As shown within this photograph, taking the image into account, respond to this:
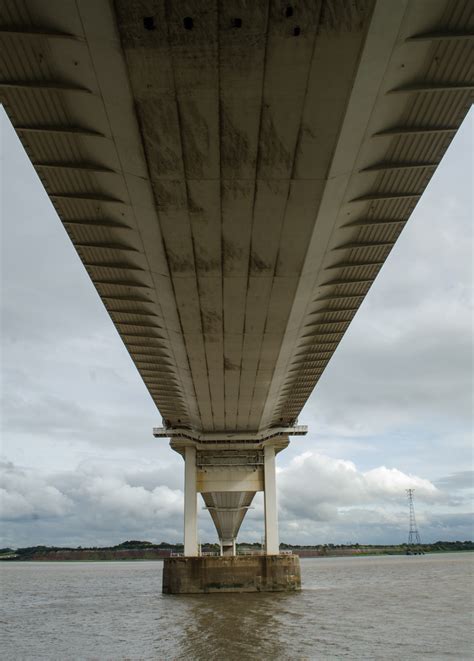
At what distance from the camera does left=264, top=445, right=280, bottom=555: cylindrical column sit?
38406mm

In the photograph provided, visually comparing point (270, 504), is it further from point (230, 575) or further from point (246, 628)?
point (246, 628)

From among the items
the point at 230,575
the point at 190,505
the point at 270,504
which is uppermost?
the point at 270,504

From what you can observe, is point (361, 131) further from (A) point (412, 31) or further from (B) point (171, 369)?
(B) point (171, 369)

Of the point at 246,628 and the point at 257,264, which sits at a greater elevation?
the point at 257,264

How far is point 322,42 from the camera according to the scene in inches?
384

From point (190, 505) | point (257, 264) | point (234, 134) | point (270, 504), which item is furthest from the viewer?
point (270, 504)

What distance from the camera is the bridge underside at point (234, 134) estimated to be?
949 centimetres

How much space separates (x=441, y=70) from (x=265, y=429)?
3153 centimetres

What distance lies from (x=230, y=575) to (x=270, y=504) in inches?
223

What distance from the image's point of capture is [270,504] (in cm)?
3969

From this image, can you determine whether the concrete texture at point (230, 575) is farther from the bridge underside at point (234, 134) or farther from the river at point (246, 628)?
the bridge underside at point (234, 134)

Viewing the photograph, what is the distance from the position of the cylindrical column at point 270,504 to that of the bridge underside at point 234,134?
20.5 m

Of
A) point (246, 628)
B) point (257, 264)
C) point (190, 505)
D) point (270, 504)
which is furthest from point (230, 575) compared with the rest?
point (257, 264)

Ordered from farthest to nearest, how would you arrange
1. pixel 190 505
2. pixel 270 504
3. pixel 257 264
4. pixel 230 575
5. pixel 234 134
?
pixel 270 504
pixel 190 505
pixel 230 575
pixel 257 264
pixel 234 134
